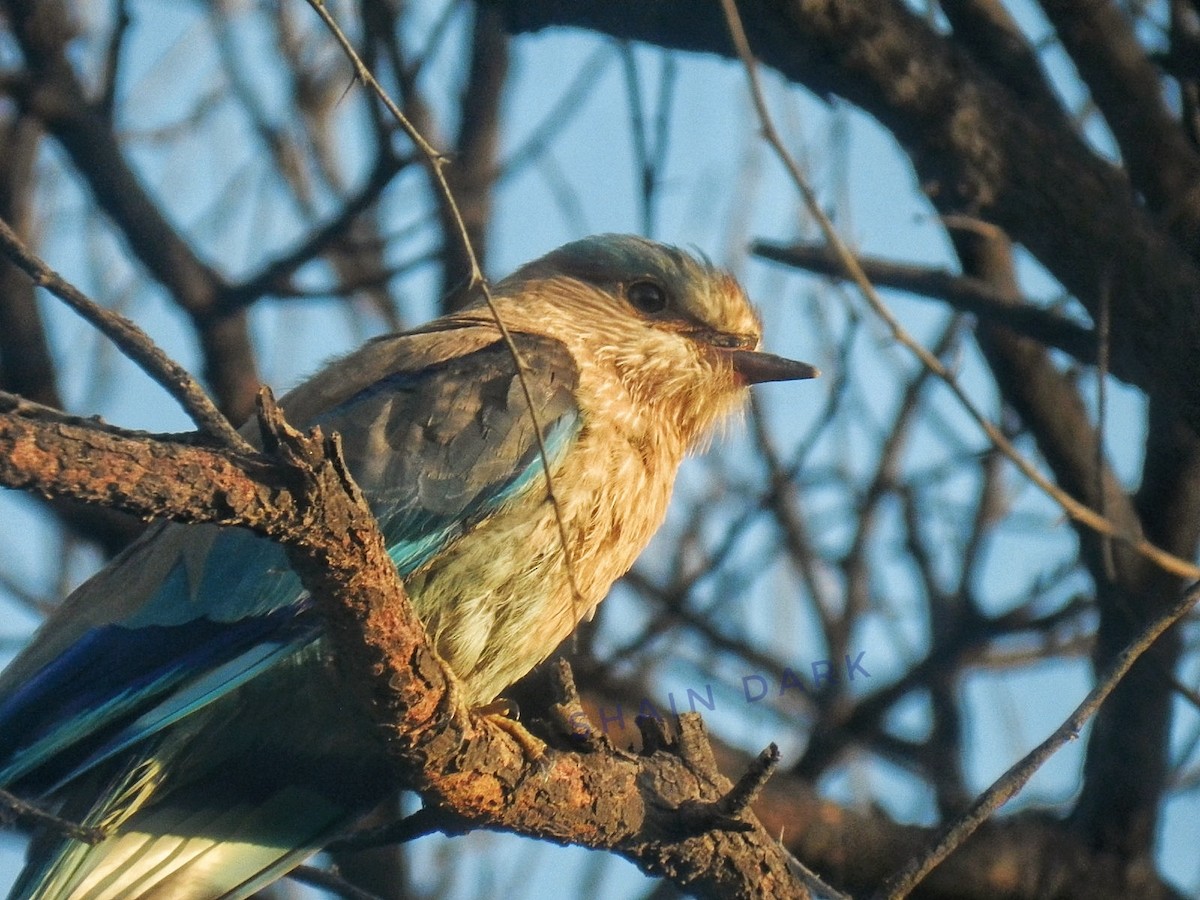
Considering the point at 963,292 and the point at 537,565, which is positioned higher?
the point at 963,292

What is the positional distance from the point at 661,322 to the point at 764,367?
Result: 1.06ft

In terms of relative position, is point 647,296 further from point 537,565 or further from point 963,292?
point 537,565

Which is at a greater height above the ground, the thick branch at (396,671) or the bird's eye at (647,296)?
the bird's eye at (647,296)

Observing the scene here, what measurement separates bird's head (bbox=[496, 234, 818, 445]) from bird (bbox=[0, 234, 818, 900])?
10.0 inches

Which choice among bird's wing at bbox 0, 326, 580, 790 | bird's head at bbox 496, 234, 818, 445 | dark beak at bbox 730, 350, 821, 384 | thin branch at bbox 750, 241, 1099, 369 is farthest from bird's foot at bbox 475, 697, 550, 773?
thin branch at bbox 750, 241, 1099, 369

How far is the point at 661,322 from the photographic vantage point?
4605 millimetres

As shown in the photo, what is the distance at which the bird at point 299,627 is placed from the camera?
3494 millimetres

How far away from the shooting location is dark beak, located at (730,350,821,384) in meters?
4.54

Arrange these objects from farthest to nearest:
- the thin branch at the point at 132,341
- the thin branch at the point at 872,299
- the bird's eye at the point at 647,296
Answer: the bird's eye at the point at 647,296 < the thin branch at the point at 872,299 < the thin branch at the point at 132,341

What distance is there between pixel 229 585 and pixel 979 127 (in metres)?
2.24

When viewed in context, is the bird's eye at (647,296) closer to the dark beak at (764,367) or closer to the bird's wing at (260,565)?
the dark beak at (764,367)

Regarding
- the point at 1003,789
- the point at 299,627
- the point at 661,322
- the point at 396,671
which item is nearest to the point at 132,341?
the point at 396,671

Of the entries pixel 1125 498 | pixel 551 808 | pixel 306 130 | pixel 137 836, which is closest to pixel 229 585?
pixel 137 836

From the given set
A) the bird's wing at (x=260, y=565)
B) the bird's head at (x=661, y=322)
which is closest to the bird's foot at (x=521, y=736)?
the bird's wing at (x=260, y=565)
